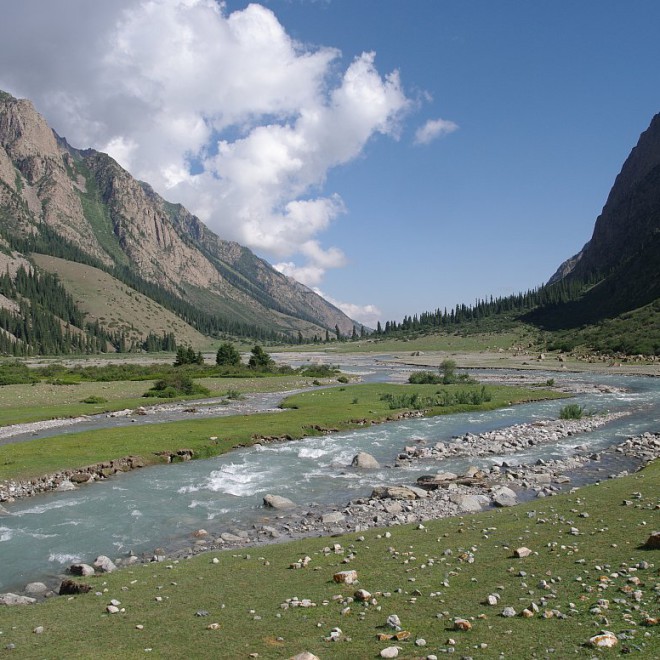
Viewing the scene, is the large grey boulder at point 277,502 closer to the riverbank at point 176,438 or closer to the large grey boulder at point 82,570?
the large grey boulder at point 82,570

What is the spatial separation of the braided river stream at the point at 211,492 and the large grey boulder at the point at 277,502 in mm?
398

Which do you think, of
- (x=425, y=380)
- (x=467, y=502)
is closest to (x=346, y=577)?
(x=467, y=502)

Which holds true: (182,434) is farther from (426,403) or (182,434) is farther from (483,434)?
(426,403)

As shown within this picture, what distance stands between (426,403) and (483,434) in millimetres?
17237

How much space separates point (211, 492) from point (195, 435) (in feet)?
45.1

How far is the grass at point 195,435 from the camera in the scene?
104ft

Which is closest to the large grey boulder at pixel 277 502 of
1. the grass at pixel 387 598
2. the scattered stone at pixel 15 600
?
the grass at pixel 387 598

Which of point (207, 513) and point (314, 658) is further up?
point (314, 658)

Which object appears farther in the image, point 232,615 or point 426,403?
point 426,403

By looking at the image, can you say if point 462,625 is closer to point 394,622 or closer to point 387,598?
point 394,622

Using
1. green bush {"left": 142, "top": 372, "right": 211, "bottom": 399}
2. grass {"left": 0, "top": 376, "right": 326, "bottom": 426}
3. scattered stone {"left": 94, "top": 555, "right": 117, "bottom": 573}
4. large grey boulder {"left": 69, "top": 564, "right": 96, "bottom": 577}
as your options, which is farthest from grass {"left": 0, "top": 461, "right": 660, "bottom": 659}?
green bush {"left": 142, "top": 372, "right": 211, "bottom": 399}

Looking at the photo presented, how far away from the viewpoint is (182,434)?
39844 millimetres

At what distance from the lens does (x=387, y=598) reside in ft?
38.9

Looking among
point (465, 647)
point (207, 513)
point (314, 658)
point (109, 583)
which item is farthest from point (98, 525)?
point (465, 647)
